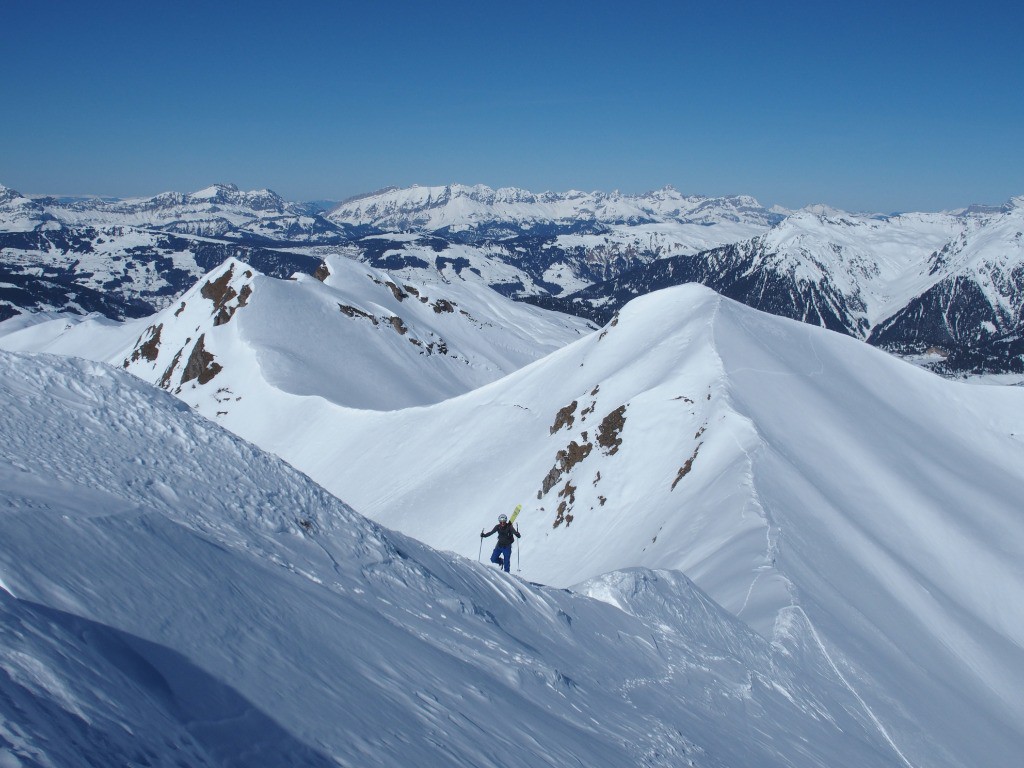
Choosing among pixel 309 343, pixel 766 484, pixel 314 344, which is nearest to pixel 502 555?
pixel 766 484

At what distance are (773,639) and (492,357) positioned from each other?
8372cm

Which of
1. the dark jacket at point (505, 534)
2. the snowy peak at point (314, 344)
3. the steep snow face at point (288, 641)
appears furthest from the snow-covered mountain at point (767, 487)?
the snowy peak at point (314, 344)

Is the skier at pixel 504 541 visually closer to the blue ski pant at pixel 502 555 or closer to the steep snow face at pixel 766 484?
the blue ski pant at pixel 502 555

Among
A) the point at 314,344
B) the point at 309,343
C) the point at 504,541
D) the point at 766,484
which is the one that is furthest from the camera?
the point at 314,344

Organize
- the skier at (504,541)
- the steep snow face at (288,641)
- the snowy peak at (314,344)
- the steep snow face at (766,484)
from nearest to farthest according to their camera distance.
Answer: the steep snow face at (288,641)
the steep snow face at (766,484)
the skier at (504,541)
the snowy peak at (314,344)

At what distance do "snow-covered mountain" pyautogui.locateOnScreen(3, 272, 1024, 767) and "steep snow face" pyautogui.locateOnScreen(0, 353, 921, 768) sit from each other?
1.29 m

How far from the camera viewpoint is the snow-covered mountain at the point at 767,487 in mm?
16984

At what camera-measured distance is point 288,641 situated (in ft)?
23.0

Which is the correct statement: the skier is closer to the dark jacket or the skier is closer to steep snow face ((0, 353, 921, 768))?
the dark jacket

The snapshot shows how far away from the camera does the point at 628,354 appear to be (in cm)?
4744

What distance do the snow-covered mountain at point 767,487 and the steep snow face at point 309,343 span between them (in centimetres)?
1084

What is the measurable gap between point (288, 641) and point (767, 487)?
21415 millimetres

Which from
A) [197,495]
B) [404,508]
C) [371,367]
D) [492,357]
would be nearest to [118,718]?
[197,495]

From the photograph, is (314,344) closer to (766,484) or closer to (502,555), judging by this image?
(766,484)
